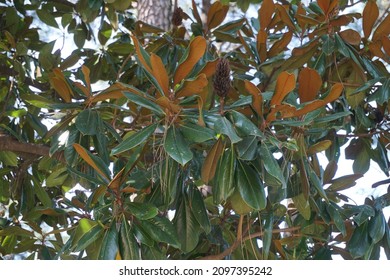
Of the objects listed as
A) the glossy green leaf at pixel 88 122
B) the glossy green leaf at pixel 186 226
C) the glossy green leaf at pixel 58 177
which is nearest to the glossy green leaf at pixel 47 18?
the glossy green leaf at pixel 58 177

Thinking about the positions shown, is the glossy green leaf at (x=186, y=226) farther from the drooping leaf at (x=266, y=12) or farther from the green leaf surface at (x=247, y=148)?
the drooping leaf at (x=266, y=12)

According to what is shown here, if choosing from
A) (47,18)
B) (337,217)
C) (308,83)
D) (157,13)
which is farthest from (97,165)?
(157,13)

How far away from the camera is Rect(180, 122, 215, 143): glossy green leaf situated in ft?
5.50

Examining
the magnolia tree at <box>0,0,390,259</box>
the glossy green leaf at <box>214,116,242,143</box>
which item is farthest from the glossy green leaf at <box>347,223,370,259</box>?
the glossy green leaf at <box>214,116,242,143</box>

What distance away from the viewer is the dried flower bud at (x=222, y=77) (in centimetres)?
168

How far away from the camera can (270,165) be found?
1.70m

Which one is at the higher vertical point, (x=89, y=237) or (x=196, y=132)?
(x=196, y=132)

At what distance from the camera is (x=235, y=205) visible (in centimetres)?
186

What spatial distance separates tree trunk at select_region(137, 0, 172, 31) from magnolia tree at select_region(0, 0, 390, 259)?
0.59 feet

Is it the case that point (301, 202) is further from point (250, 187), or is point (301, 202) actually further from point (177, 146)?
point (177, 146)

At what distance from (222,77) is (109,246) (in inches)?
20.7
